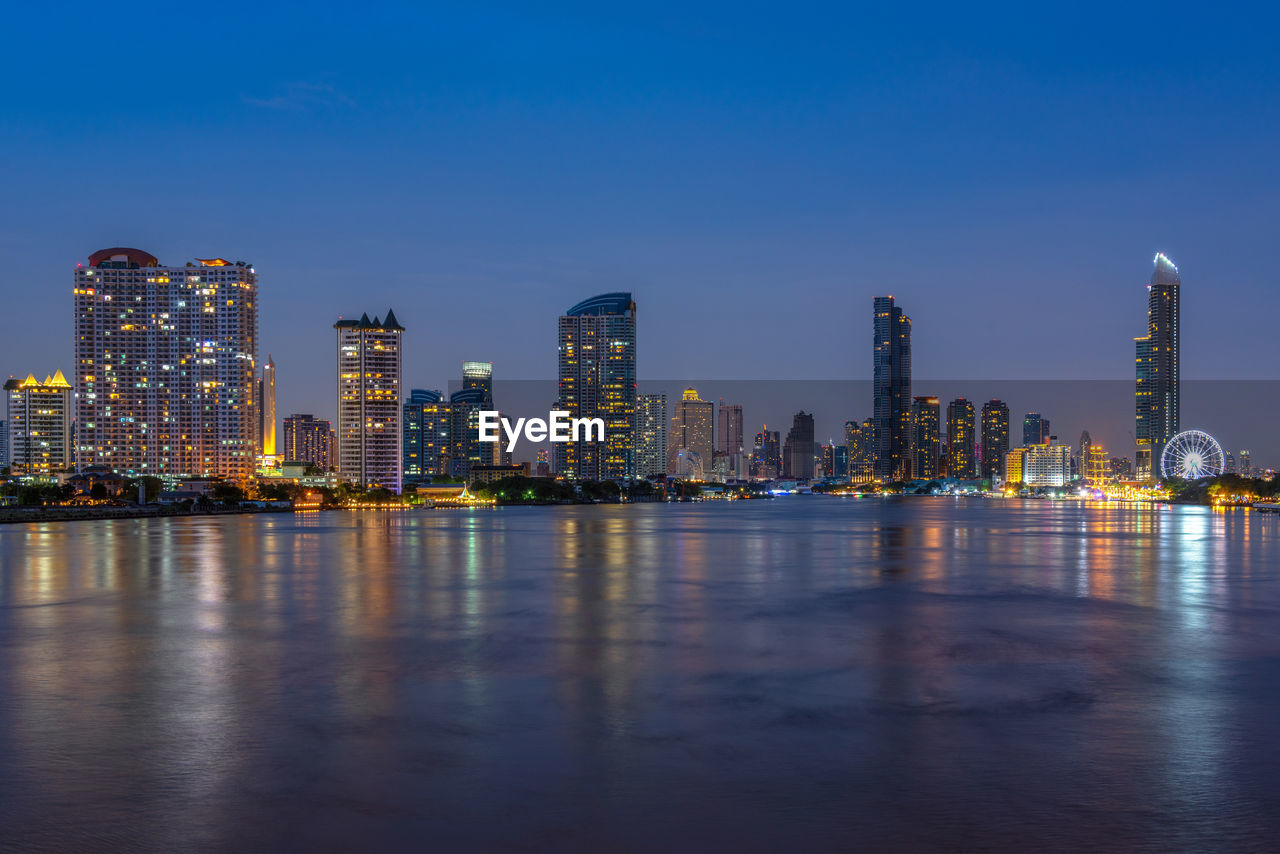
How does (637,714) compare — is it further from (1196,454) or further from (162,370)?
(1196,454)

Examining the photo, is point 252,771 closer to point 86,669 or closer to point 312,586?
point 86,669

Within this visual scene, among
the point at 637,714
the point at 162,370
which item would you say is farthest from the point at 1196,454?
the point at 637,714

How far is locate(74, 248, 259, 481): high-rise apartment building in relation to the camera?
178m

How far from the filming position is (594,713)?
17.0 meters

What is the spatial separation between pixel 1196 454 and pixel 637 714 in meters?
204

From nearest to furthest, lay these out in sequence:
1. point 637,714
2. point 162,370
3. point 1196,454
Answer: point 637,714, point 162,370, point 1196,454

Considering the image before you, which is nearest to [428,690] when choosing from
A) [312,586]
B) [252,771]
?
[252,771]

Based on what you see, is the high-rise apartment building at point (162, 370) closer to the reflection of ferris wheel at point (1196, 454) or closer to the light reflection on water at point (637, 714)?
the light reflection on water at point (637, 714)

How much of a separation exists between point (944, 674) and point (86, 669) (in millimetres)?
17402

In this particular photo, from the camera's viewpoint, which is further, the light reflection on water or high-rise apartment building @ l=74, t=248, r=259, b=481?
high-rise apartment building @ l=74, t=248, r=259, b=481

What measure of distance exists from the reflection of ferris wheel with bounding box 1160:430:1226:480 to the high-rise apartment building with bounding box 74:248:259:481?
169145mm

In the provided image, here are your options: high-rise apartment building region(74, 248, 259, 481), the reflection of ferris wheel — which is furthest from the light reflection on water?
the reflection of ferris wheel

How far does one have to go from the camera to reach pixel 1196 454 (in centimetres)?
19325

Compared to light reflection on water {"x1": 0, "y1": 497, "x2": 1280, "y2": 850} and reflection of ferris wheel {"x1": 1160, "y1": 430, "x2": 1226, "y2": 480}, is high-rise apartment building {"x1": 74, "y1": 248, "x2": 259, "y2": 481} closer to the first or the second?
light reflection on water {"x1": 0, "y1": 497, "x2": 1280, "y2": 850}
